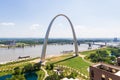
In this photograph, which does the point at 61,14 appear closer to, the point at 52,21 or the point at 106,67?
the point at 52,21

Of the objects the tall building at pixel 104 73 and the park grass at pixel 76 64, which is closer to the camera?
the tall building at pixel 104 73

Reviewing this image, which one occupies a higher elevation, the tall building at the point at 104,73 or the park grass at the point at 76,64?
the tall building at the point at 104,73

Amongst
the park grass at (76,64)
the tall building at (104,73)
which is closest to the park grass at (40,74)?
the park grass at (76,64)

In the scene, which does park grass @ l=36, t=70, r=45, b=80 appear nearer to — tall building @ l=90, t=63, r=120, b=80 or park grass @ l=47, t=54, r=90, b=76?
park grass @ l=47, t=54, r=90, b=76

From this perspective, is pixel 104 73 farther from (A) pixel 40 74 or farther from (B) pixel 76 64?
(B) pixel 76 64

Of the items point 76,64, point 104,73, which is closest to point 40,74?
point 76,64

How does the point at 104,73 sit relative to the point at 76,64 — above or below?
above

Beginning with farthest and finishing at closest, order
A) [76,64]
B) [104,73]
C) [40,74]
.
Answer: [76,64], [40,74], [104,73]

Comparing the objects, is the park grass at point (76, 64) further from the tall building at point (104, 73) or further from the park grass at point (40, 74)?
the tall building at point (104, 73)

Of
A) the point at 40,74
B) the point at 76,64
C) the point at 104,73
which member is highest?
the point at 104,73

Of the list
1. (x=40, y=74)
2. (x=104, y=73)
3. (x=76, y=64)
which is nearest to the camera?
(x=104, y=73)

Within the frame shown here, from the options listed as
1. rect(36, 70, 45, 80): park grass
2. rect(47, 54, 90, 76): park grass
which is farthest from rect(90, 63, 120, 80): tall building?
rect(47, 54, 90, 76): park grass
